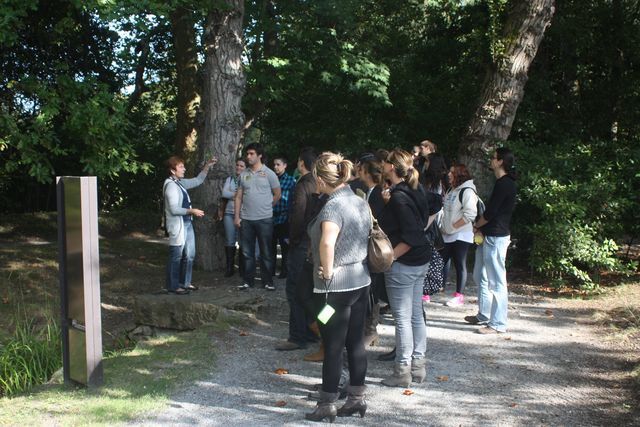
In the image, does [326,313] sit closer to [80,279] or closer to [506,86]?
[80,279]

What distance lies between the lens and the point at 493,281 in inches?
293

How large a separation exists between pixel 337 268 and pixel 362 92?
11.2 meters

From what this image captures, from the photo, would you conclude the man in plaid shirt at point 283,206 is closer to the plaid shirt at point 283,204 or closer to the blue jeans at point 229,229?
the plaid shirt at point 283,204

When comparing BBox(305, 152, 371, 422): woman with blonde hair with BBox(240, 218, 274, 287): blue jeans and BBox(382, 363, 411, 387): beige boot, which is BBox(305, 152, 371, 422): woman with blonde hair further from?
BBox(240, 218, 274, 287): blue jeans

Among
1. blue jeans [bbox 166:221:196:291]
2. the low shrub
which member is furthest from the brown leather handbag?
the low shrub

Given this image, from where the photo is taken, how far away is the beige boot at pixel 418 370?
600 cm

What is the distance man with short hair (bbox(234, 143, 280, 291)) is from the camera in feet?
30.3

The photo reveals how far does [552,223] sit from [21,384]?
23.4 feet

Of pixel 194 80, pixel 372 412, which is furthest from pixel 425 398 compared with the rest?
pixel 194 80

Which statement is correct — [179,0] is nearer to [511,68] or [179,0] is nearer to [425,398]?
[511,68]

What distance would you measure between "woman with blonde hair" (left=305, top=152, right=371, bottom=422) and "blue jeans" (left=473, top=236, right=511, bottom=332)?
273 centimetres

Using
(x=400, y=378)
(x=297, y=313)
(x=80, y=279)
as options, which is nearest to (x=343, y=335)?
(x=400, y=378)

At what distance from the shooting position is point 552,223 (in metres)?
10.0

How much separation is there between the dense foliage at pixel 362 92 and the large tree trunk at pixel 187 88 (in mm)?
543
